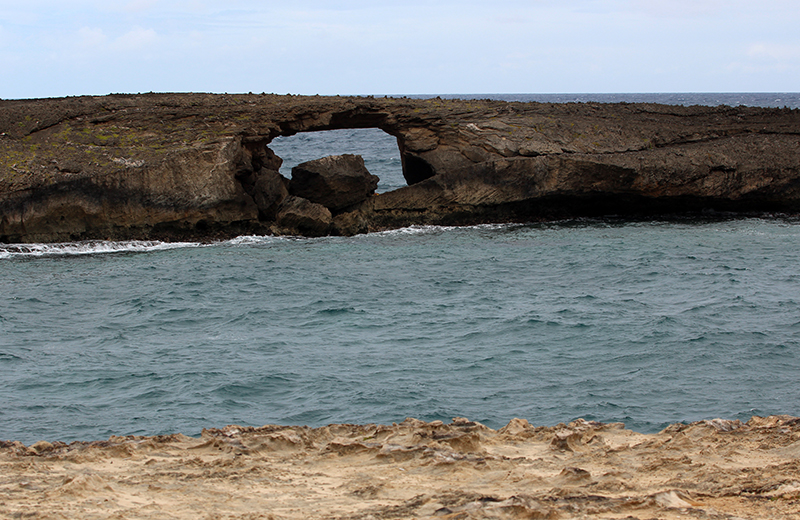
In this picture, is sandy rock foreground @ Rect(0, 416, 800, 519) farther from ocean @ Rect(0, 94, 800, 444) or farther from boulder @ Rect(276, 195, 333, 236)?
boulder @ Rect(276, 195, 333, 236)

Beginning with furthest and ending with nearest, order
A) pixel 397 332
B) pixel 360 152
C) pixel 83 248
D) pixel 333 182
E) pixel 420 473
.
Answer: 1. pixel 360 152
2. pixel 333 182
3. pixel 83 248
4. pixel 397 332
5. pixel 420 473

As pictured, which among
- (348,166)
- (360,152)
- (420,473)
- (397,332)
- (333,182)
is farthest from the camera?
(360,152)

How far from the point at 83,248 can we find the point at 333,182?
31.8 ft

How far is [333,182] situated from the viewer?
96.3 ft

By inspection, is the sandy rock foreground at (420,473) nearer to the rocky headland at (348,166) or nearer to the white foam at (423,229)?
the rocky headland at (348,166)

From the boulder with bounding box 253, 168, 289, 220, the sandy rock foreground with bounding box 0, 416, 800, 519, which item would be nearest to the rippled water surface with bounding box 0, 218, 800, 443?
the boulder with bounding box 253, 168, 289, 220

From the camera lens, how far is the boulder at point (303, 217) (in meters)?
28.4

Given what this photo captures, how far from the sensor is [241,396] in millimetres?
12578

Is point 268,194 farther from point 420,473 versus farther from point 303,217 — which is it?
point 420,473

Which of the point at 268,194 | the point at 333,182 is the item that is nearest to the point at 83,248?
the point at 268,194

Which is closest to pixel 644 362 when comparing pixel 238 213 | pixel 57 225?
pixel 238 213

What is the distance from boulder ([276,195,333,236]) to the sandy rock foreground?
20439 millimetres

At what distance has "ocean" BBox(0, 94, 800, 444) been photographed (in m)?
12.0

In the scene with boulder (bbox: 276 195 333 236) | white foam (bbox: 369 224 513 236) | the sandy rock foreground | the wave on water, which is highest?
boulder (bbox: 276 195 333 236)
